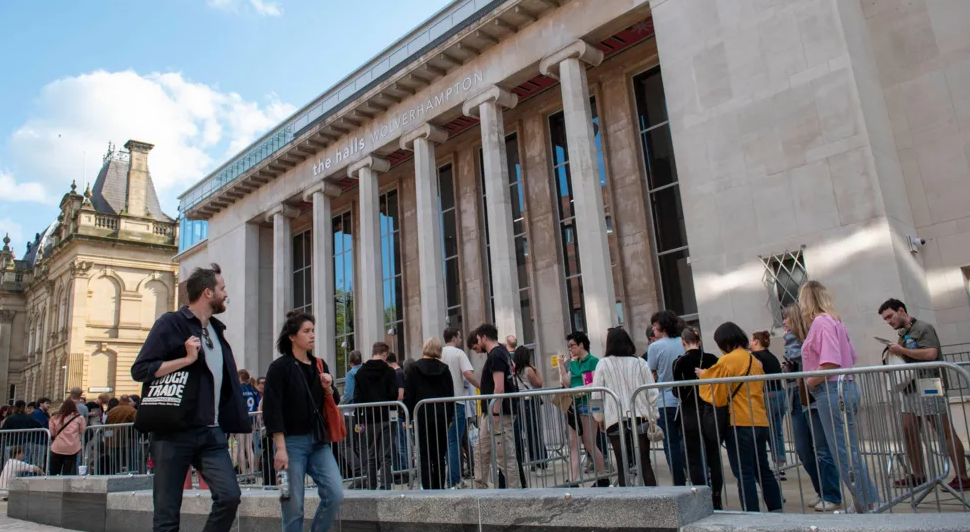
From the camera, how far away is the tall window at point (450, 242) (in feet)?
79.8

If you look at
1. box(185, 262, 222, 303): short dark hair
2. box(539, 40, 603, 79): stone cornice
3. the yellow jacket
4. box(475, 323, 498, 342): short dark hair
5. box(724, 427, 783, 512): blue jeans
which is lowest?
box(724, 427, 783, 512): blue jeans

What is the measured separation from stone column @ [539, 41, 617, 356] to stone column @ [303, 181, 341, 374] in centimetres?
1136

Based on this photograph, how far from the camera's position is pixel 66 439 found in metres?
11.2

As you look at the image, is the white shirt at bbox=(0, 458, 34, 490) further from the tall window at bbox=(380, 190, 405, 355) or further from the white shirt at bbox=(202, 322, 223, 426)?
the tall window at bbox=(380, 190, 405, 355)

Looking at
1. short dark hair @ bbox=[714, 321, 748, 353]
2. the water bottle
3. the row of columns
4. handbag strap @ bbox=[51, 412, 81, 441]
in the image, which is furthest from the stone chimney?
short dark hair @ bbox=[714, 321, 748, 353]

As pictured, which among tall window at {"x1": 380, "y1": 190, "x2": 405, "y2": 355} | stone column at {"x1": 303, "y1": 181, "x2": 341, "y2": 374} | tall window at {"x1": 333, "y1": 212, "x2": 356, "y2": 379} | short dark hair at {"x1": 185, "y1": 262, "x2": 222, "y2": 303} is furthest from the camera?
tall window at {"x1": 333, "y1": 212, "x2": 356, "y2": 379}

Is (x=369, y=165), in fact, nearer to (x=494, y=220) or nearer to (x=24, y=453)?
(x=494, y=220)

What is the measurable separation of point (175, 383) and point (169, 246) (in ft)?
181

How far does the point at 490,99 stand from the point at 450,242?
20.4 feet

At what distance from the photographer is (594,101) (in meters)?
21.1

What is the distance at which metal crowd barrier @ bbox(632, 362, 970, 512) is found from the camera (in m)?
5.20

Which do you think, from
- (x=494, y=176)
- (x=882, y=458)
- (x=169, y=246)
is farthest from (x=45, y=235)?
(x=882, y=458)

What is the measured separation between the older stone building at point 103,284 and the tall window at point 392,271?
1285 inches

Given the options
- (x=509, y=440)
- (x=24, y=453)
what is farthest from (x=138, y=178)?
(x=509, y=440)
